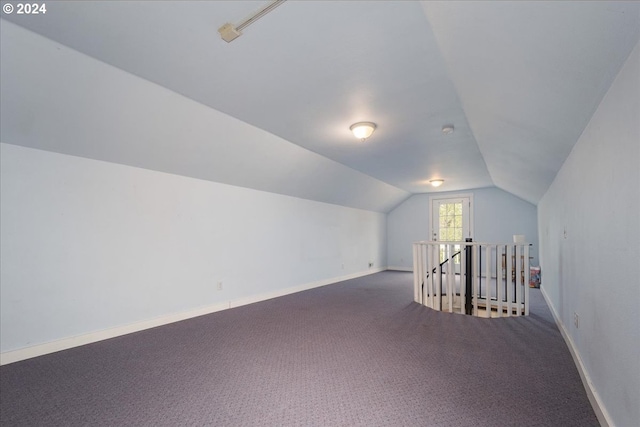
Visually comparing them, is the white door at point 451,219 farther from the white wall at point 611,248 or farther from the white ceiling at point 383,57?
the white wall at point 611,248

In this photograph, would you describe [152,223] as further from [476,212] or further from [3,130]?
[476,212]

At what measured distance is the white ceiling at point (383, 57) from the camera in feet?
4.99

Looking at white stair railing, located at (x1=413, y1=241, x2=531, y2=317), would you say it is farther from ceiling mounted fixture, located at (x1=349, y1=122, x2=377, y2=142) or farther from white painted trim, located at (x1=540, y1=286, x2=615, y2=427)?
ceiling mounted fixture, located at (x1=349, y1=122, x2=377, y2=142)

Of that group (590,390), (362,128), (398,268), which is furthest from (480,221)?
(590,390)

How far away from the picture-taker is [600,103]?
6.25 feet

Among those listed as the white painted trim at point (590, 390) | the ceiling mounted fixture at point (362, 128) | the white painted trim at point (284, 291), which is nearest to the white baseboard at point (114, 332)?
the white painted trim at point (284, 291)

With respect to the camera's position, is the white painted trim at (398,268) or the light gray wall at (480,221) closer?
the light gray wall at (480,221)

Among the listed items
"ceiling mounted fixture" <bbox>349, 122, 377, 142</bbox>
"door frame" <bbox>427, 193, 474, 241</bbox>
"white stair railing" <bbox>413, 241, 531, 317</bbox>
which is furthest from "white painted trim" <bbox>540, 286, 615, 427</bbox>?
"door frame" <bbox>427, 193, 474, 241</bbox>

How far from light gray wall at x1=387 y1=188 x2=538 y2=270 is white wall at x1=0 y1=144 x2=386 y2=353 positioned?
17.0 feet

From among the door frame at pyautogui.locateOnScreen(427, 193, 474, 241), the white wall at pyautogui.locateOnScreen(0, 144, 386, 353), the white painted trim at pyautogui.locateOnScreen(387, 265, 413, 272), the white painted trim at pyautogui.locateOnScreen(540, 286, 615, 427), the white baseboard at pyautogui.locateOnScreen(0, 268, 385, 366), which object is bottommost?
the white baseboard at pyautogui.locateOnScreen(0, 268, 385, 366)

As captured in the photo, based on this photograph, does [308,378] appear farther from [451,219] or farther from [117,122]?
[451,219]

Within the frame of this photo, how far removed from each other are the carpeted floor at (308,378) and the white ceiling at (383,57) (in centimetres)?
206

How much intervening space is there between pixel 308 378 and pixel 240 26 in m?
2.61

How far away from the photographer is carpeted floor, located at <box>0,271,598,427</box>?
1.94m
